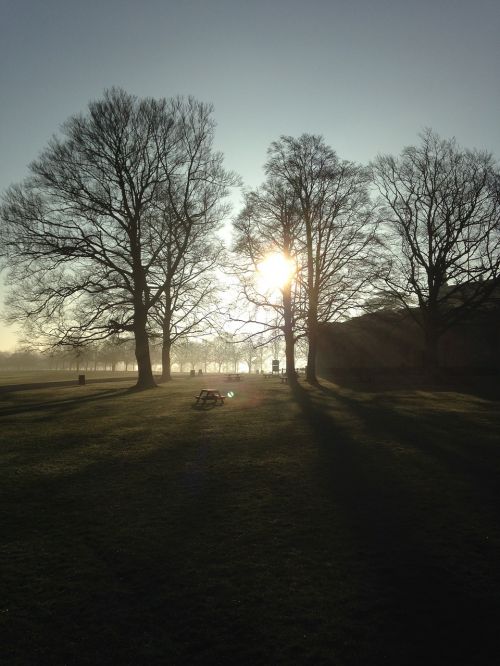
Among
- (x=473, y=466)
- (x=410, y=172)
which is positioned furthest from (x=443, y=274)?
(x=473, y=466)

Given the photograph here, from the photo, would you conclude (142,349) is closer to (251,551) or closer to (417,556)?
(251,551)

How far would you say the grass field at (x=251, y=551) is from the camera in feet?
11.0

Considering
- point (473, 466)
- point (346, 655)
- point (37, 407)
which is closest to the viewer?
point (346, 655)

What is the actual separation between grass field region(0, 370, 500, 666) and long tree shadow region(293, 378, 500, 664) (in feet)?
0.06

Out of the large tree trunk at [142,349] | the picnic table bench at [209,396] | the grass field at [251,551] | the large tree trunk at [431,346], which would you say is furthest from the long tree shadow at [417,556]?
the large tree trunk at [431,346]

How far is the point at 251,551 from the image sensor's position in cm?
479

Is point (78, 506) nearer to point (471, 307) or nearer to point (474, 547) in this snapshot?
point (474, 547)

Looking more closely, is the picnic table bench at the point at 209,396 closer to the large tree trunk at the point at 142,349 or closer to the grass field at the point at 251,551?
the grass field at the point at 251,551

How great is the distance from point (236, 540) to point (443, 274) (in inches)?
1059

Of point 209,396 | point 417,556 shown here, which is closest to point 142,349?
point 209,396

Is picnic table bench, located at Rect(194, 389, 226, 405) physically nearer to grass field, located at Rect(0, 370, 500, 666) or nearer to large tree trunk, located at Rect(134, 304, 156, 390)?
grass field, located at Rect(0, 370, 500, 666)

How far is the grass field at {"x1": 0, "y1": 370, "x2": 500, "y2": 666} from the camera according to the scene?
11.0 feet

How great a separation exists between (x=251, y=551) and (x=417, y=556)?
184 cm

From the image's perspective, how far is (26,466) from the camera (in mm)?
7891
